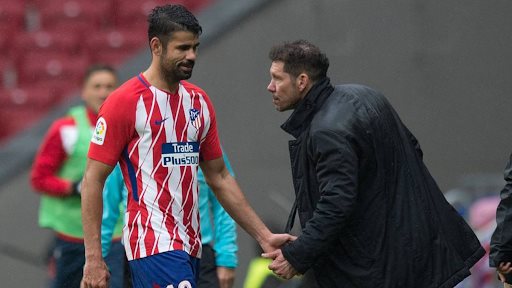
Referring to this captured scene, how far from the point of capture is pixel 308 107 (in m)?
5.94

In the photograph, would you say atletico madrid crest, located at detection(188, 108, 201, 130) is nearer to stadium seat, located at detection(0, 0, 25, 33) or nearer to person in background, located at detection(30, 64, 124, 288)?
person in background, located at detection(30, 64, 124, 288)

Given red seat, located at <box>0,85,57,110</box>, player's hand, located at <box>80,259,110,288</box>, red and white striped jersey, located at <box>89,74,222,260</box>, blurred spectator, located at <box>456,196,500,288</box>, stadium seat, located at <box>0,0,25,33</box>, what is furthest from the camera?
stadium seat, located at <box>0,0,25,33</box>

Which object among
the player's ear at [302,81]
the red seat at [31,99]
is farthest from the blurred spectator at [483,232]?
the red seat at [31,99]

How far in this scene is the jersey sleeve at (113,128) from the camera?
580 centimetres

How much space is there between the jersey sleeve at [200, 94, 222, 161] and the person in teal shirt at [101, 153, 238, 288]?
3.71ft

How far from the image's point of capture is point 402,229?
5855 mm

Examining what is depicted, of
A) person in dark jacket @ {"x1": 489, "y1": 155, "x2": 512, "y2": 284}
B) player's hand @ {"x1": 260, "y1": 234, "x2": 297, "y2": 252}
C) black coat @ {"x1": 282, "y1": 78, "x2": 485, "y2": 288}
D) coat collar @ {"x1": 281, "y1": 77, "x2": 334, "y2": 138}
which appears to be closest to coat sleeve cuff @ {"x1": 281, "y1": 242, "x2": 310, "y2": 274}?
black coat @ {"x1": 282, "y1": 78, "x2": 485, "y2": 288}

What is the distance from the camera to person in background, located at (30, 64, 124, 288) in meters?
8.57

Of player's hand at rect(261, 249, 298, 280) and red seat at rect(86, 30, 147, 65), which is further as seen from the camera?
red seat at rect(86, 30, 147, 65)

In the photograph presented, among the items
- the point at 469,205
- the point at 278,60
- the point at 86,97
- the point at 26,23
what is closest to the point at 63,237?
the point at 86,97

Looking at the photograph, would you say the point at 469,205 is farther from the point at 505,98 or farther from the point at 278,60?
the point at 278,60

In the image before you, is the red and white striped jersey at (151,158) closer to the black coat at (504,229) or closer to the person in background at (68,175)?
the black coat at (504,229)

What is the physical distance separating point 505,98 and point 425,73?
2.60 ft

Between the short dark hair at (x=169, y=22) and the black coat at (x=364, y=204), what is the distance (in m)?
0.68
